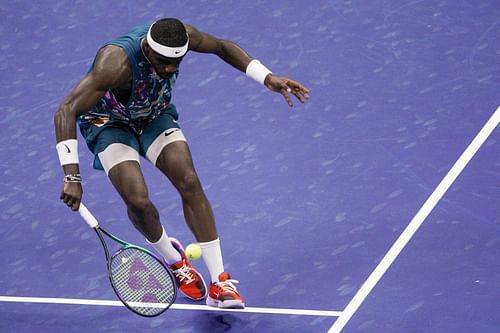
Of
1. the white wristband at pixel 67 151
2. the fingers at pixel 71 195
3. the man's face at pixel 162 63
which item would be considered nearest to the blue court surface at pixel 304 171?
the fingers at pixel 71 195

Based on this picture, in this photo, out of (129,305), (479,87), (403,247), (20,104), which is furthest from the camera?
(20,104)

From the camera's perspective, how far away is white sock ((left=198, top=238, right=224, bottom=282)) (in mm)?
7418

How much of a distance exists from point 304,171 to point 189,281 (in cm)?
151

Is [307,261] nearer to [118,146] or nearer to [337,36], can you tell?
[118,146]

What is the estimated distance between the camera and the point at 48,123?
9.61m

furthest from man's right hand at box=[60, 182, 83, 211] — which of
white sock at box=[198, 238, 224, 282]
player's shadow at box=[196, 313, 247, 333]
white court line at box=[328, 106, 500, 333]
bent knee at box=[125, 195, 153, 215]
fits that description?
white court line at box=[328, 106, 500, 333]

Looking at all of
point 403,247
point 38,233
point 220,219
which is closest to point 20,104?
point 38,233

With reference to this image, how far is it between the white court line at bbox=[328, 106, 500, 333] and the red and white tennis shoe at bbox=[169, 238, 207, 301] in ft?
3.26

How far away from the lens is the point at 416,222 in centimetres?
800

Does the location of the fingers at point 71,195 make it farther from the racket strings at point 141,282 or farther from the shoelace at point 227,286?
the shoelace at point 227,286

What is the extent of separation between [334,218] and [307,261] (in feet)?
1.60

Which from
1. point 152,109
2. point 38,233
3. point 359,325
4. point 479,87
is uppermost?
point 152,109

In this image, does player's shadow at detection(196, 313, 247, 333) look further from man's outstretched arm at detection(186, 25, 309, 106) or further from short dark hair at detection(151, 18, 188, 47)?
short dark hair at detection(151, 18, 188, 47)

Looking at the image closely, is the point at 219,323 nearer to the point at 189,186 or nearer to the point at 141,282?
the point at 141,282
